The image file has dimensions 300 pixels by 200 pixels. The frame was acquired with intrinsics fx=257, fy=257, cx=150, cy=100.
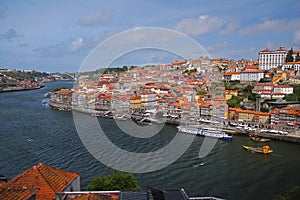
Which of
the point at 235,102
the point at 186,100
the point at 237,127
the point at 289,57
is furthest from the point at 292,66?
the point at 237,127

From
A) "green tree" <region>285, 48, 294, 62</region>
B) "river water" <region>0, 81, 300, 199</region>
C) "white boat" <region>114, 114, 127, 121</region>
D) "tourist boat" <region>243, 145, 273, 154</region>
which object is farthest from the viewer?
"green tree" <region>285, 48, 294, 62</region>

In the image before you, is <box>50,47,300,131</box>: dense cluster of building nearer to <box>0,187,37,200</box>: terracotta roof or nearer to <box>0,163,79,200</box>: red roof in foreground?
<box>0,163,79,200</box>: red roof in foreground

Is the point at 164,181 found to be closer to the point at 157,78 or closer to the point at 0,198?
the point at 0,198

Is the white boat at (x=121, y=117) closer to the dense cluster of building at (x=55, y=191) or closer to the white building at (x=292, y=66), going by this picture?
the dense cluster of building at (x=55, y=191)

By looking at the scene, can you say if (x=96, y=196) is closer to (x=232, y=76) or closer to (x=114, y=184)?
(x=114, y=184)

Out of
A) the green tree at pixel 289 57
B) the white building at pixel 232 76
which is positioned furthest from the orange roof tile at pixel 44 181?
the green tree at pixel 289 57

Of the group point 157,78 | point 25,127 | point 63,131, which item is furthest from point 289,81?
point 25,127

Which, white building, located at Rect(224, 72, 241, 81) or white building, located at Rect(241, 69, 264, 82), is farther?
white building, located at Rect(224, 72, 241, 81)

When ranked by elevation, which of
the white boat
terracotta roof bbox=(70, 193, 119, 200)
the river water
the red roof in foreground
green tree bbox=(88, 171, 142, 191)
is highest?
the red roof in foreground

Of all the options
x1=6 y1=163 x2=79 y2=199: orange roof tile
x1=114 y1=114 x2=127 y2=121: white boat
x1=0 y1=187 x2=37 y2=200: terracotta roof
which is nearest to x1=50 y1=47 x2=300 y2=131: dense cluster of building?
x1=114 y1=114 x2=127 y2=121: white boat
